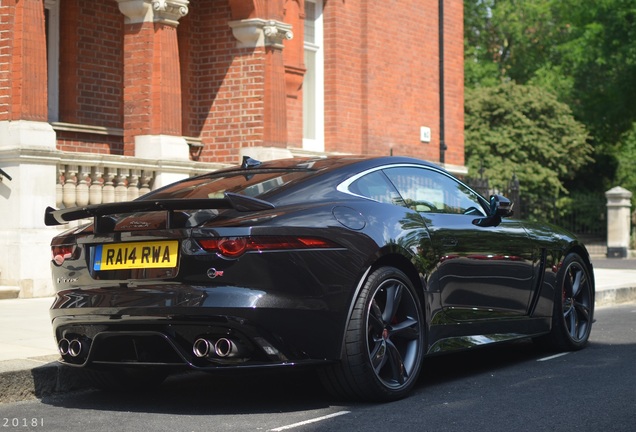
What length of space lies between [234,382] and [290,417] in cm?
150

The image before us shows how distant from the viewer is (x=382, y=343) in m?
6.41

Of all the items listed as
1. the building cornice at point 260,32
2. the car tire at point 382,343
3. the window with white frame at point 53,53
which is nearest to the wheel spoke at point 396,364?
the car tire at point 382,343

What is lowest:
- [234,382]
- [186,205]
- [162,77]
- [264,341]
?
[234,382]

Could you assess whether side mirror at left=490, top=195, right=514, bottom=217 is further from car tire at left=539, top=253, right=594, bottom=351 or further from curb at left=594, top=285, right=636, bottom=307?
curb at left=594, top=285, right=636, bottom=307

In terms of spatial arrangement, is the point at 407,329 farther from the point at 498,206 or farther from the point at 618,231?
the point at 618,231

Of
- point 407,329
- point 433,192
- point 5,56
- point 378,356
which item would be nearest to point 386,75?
point 5,56

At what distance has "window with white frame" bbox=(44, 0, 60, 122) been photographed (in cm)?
1639

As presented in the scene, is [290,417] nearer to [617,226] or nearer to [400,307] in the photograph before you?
[400,307]

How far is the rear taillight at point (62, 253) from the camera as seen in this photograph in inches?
255

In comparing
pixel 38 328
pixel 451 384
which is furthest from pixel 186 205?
pixel 38 328

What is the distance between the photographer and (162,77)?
1558 centimetres

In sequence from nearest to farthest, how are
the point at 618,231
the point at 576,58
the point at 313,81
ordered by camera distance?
the point at 313,81 → the point at 618,231 → the point at 576,58

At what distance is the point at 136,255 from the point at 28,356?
1741 mm

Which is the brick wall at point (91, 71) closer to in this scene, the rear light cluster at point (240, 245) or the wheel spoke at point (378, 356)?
the wheel spoke at point (378, 356)
